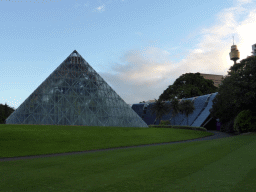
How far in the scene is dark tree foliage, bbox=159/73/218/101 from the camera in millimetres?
79750

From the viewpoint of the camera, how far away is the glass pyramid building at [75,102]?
3856cm

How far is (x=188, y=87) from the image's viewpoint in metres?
80.6

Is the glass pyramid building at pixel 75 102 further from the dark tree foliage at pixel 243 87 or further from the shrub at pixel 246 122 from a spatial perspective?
the dark tree foliage at pixel 243 87

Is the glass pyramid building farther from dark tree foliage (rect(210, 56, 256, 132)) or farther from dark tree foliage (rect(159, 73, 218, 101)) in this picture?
dark tree foliage (rect(159, 73, 218, 101))

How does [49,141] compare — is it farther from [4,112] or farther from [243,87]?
[4,112]

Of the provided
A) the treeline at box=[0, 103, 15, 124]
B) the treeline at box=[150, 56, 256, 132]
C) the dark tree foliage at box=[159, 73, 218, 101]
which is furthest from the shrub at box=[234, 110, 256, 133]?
the treeline at box=[0, 103, 15, 124]

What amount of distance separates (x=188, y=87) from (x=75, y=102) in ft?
165

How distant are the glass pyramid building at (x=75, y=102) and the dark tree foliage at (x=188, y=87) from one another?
39564 mm

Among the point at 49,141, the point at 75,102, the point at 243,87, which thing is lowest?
the point at 49,141

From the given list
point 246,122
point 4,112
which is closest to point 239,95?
point 246,122

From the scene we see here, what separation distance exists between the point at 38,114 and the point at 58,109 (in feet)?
10.8

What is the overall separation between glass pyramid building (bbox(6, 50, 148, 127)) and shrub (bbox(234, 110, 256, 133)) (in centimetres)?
1698

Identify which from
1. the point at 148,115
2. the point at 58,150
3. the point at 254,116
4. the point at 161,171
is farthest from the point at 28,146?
the point at 148,115

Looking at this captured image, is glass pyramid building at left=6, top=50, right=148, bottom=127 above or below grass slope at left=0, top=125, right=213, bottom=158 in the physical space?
above
